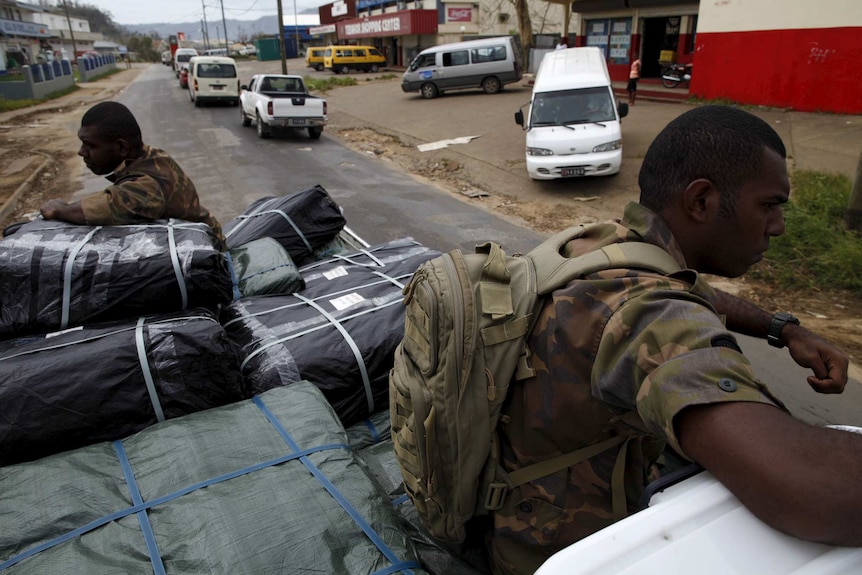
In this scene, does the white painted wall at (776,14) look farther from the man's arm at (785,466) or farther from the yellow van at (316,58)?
the yellow van at (316,58)

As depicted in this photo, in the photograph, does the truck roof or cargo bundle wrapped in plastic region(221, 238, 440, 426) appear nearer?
cargo bundle wrapped in plastic region(221, 238, 440, 426)

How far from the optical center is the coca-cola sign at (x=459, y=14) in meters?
35.0

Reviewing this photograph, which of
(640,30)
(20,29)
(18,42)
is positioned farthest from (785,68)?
(20,29)

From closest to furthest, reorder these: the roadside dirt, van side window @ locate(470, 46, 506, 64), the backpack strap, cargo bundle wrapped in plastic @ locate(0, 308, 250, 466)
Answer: the backpack strap < cargo bundle wrapped in plastic @ locate(0, 308, 250, 466) < the roadside dirt < van side window @ locate(470, 46, 506, 64)

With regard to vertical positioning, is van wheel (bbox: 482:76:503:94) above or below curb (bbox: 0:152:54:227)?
above

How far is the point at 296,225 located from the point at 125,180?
47.9 inches

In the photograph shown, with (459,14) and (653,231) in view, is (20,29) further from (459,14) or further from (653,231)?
(653,231)

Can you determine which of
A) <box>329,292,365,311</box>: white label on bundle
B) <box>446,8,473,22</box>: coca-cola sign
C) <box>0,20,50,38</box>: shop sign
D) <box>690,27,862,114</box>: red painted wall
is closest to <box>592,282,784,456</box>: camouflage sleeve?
<box>329,292,365,311</box>: white label on bundle

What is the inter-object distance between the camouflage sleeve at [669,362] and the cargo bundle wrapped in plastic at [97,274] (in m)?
2.00

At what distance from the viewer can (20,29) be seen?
44.6 meters

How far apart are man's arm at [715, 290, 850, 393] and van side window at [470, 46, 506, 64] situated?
21.6m

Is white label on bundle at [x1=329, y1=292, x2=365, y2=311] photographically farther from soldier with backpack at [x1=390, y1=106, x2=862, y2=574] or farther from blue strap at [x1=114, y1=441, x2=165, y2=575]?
soldier with backpack at [x1=390, y1=106, x2=862, y2=574]

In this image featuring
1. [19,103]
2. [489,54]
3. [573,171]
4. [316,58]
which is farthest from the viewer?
[316,58]

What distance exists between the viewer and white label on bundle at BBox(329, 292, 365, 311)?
2.83m
